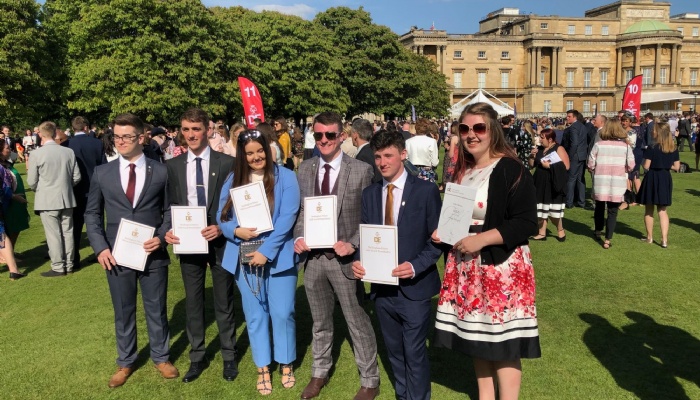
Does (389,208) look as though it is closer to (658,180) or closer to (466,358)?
(466,358)

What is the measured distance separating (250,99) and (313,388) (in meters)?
10.8

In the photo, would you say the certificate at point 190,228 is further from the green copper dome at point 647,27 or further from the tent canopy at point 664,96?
the green copper dome at point 647,27

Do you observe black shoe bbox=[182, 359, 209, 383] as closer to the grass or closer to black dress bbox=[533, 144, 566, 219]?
the grass

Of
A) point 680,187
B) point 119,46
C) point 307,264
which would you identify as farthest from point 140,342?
point 119,46

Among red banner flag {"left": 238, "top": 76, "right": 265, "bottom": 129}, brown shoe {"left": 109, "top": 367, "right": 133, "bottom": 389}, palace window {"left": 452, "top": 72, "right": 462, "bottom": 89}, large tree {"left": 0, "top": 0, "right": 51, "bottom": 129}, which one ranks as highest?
palace window {"left": 452, "top": 72, "right": 462, "bottom": 89}

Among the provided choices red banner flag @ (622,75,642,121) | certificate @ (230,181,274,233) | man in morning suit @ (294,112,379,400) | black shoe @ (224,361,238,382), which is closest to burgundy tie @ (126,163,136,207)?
certificate @ (230,181,274,233)

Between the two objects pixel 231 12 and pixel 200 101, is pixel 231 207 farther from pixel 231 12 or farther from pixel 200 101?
pixel 231 12

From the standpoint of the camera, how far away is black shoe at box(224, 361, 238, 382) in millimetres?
4605

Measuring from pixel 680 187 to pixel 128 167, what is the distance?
1634cm

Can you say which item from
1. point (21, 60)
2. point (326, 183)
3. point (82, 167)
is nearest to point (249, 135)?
point (326, 183)

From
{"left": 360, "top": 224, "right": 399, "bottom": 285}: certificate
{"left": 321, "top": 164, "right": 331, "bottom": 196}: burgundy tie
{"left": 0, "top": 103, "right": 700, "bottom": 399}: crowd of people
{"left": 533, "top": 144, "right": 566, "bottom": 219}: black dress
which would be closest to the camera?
{"left": 0, "top": 103, "right": 700, "bottom": 399}: crowd of people

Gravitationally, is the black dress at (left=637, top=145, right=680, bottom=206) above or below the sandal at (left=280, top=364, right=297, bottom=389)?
above

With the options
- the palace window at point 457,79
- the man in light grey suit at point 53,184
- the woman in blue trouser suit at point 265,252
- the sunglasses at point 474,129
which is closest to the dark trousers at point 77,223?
the man in light grey suit at point 53,184

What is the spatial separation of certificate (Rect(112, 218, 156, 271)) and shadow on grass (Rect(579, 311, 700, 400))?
13.6 ft
